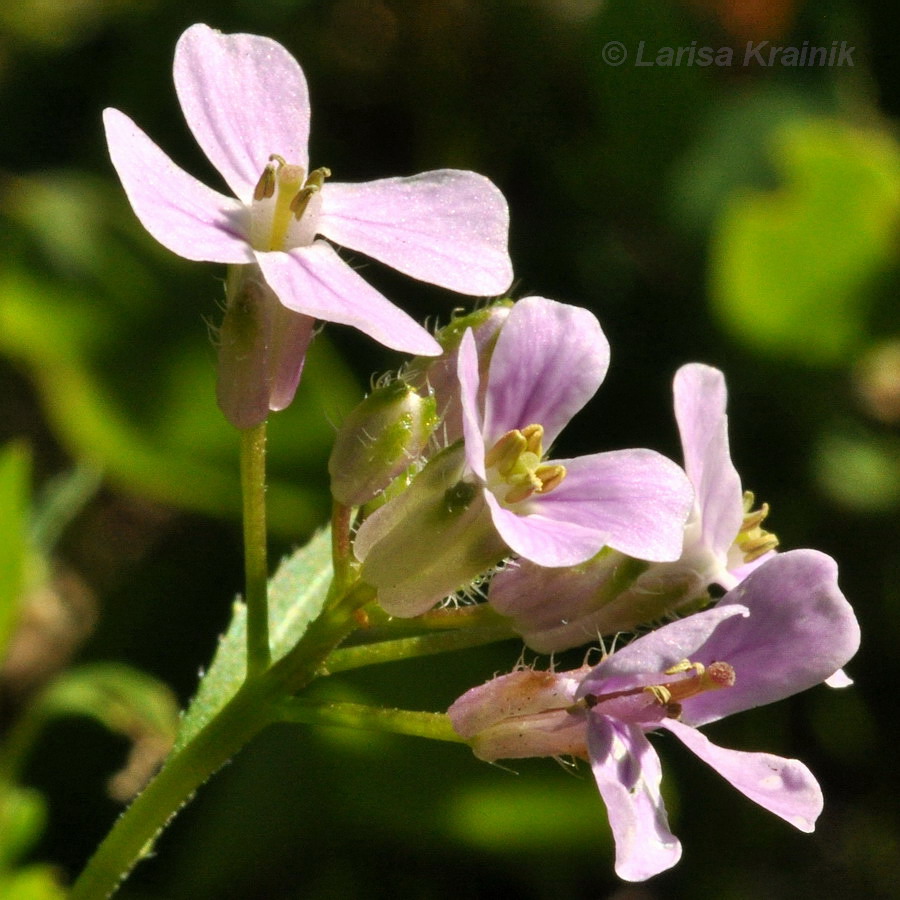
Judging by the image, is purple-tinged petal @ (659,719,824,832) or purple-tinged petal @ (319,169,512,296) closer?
purple-tinged petal @ (659,719,824,832)

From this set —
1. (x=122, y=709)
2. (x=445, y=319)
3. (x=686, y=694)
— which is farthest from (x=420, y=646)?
(x=445, y=319)

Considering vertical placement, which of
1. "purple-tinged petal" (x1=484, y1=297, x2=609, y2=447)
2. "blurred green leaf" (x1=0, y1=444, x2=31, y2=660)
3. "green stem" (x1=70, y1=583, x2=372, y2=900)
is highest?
"purple-tinged petal" (x1=484, y1=297, x2=609, y2=447)

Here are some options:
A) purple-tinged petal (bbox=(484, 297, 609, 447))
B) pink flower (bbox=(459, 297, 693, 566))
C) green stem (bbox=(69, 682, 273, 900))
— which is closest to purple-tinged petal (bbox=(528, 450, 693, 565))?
pink flower (bbox=(459, 297, 693, 566))

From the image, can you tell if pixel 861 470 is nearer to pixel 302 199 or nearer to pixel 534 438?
pixel 534 438

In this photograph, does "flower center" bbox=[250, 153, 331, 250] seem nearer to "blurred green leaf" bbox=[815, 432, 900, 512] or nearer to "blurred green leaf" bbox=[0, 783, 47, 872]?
"blurred green leaf" bbox=[0, 783, 47, 872]

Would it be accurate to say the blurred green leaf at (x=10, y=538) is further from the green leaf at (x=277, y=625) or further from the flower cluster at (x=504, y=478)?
the flower cluster at (x=504, y=478)

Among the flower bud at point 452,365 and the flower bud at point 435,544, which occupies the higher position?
the flower bud at point 452,365

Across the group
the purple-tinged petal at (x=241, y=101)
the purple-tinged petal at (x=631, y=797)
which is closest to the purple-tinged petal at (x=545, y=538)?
the purple-tinged petal at (x=631, y=797)
